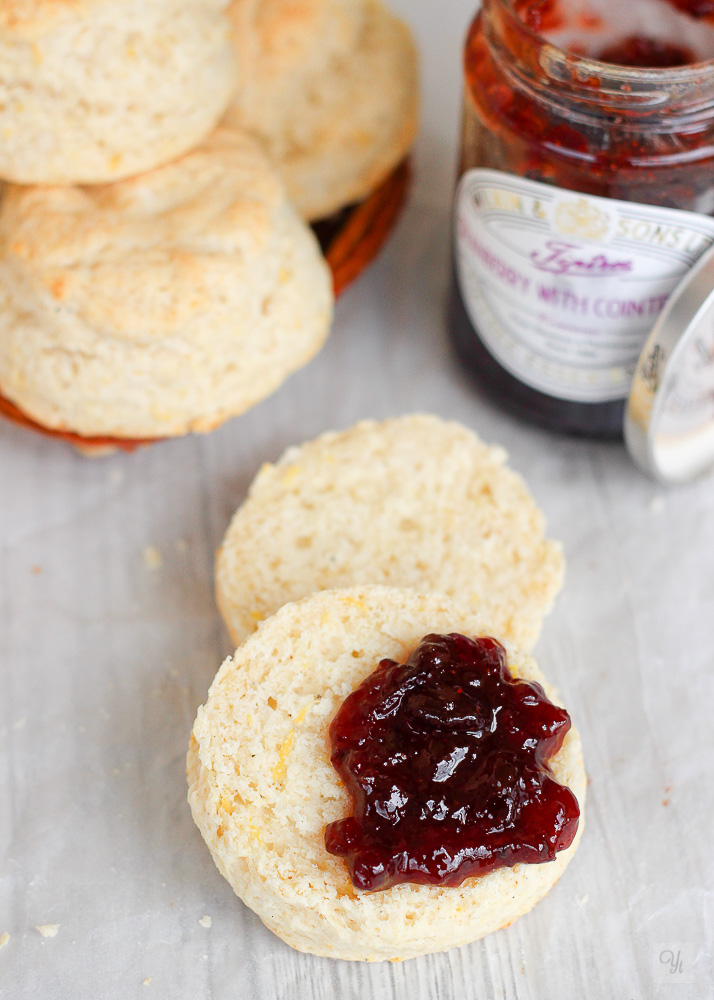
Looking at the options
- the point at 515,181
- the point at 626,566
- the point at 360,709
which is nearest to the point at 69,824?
the point at 360,709

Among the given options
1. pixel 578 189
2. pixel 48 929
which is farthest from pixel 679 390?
pixel 48 929

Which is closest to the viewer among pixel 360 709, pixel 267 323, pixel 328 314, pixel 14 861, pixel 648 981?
pixel 360 709

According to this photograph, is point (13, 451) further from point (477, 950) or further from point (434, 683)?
point (477, 950)

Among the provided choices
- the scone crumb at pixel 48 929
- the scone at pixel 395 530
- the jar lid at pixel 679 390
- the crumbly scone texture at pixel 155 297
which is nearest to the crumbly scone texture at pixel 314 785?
the scone at pixel 395 530

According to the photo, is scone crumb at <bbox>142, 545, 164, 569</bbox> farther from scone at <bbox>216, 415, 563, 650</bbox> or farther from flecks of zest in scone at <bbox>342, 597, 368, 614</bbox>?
flecks of zest in scone at <bbox>342, 597, 368, 614</bbox>

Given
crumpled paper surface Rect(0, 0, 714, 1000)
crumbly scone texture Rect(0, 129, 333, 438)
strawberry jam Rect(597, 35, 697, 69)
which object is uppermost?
strawberry jam Rect(597, 35, 697, 69)

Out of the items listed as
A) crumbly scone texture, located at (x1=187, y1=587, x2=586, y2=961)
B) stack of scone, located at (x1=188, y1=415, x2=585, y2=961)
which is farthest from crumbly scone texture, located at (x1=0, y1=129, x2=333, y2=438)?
crumbly scone texture, located at (x1=187, y1=587, x2=586, y2=961)

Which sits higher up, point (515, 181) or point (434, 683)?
point (515, 181)
